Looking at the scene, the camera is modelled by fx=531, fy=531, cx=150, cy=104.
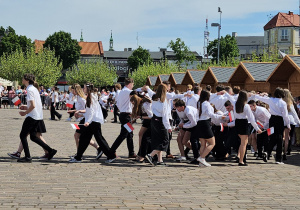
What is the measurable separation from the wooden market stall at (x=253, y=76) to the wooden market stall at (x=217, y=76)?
4.08 ft

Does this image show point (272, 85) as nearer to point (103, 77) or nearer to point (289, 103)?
point (289, 103)

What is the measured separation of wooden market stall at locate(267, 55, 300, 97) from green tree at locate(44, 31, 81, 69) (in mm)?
83607

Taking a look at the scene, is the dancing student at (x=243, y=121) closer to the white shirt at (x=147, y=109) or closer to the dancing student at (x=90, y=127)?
the white shirt at (x=147, y=109)

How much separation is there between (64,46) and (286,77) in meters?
85.5

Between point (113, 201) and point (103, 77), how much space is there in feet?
327

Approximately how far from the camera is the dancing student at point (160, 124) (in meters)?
11.3

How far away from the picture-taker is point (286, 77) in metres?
20.4

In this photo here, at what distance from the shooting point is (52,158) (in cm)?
1212

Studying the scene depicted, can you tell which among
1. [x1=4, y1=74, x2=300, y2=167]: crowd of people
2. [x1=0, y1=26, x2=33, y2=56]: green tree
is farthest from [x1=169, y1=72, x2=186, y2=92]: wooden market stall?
[x1=0, y1=26, x2=33, y2=56]: green tree

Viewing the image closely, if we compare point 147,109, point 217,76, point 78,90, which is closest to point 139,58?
point 217,76

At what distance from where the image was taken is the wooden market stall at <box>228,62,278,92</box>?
2169 centimetres

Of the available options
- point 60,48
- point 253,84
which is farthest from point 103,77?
point 253,84

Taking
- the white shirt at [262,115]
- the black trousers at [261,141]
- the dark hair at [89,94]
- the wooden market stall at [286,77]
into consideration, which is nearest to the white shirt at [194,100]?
the white shirt at [262,115]

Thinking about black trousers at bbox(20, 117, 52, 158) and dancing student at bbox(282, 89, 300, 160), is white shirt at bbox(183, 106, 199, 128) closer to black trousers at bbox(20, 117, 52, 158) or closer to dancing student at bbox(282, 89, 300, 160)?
dancing student at bbox(282, 89, 300, 160)
